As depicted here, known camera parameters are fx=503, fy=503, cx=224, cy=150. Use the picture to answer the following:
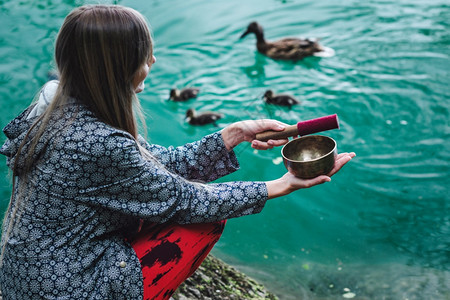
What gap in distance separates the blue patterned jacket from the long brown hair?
4 centimetres

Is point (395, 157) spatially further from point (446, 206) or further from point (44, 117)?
point (44, 117)

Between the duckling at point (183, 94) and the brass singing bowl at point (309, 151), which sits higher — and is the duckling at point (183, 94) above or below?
below

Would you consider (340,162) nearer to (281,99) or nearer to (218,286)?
(218,286)

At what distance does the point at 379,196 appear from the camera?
4695 millimetres

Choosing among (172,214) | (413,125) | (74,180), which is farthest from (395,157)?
(74,180)

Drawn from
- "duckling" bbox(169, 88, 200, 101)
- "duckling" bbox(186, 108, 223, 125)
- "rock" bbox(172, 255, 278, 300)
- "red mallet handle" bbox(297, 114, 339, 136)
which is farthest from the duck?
"red mallet handle" bbox(297, 114, 339, 136)

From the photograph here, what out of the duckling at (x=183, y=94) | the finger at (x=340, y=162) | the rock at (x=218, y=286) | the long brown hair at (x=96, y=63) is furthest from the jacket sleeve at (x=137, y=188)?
the duckling at (x=183, y=94)

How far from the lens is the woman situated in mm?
2086

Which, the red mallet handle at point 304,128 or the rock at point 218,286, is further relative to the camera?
the rock at point 218,286

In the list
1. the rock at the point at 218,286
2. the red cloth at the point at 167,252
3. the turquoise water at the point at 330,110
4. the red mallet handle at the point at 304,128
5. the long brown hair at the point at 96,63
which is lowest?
the turquoise water at the point at 330,110

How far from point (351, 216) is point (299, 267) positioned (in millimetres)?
813

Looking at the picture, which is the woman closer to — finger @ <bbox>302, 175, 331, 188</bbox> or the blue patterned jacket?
the blue patterned jacket

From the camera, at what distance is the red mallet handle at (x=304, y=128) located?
97.3 inches

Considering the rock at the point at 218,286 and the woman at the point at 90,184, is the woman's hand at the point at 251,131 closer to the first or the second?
the woman at the point at 90,184
